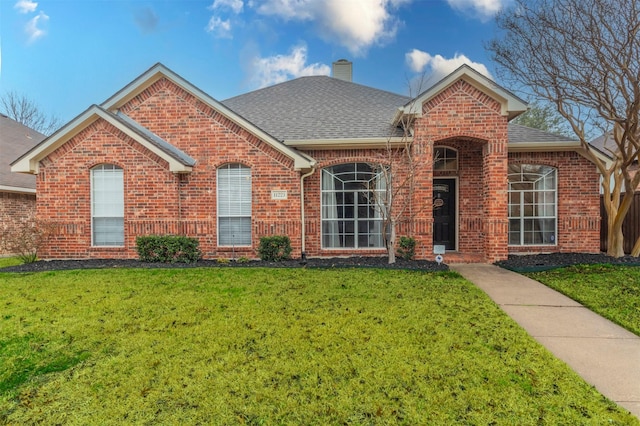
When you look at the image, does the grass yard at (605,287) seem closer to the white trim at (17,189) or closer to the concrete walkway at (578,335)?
the concrete walkway at (578,335)

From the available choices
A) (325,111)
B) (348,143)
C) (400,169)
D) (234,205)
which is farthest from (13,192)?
(400,169)

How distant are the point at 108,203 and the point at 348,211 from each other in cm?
679

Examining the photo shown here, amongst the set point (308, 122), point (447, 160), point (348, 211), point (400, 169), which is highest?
point (308, 122)

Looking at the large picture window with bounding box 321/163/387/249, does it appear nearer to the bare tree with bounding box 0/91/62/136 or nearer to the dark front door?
the dark front door

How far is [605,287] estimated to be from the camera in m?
6.78

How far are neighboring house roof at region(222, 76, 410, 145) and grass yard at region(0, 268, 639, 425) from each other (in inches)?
221

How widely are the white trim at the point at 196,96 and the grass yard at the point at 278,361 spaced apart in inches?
173

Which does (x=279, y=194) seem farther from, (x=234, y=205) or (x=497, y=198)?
(x=497, y=198)

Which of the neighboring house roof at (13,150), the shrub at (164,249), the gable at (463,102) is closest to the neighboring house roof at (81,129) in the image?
the shrub at (164,249)

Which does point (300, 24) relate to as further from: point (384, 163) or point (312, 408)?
point (312, 408)

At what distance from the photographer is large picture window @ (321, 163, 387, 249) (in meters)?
10.6

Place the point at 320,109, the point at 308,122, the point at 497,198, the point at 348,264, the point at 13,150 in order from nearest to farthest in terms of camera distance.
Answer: the point at 348,264
the point at 497,198
the point at 308,122
the point at 320,109
the point at 13,150

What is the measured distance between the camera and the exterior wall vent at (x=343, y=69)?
15.9 metres

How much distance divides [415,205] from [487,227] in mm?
2078
